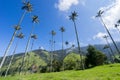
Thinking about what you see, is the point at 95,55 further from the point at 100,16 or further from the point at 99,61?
the point at 100,16

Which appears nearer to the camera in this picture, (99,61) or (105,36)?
(99,61)

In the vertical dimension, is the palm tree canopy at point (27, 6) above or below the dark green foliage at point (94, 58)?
above

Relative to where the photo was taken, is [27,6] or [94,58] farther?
[94,58]

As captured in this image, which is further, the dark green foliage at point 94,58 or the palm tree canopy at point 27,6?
the dark green foliage at point 94,58

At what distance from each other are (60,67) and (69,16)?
5040 centimetres

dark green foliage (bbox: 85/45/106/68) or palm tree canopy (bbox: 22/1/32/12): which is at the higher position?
palm tree canopy (bbox: 22/1/32/12)

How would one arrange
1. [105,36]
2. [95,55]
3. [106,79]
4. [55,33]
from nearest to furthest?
[106,79], [95,55], [55,33], [105,36]

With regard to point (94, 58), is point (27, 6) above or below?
above

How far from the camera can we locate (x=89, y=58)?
106m

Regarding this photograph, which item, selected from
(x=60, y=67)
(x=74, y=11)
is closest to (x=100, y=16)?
(x=74, y=11)

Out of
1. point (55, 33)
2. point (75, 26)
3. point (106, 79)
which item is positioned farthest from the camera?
point (55, 33)

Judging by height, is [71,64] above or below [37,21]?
below

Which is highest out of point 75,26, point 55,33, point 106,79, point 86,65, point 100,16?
point 55,33

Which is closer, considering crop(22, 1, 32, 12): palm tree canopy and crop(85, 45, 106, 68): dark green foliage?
crop(22, 1, 32, 12): palm tree canopy
